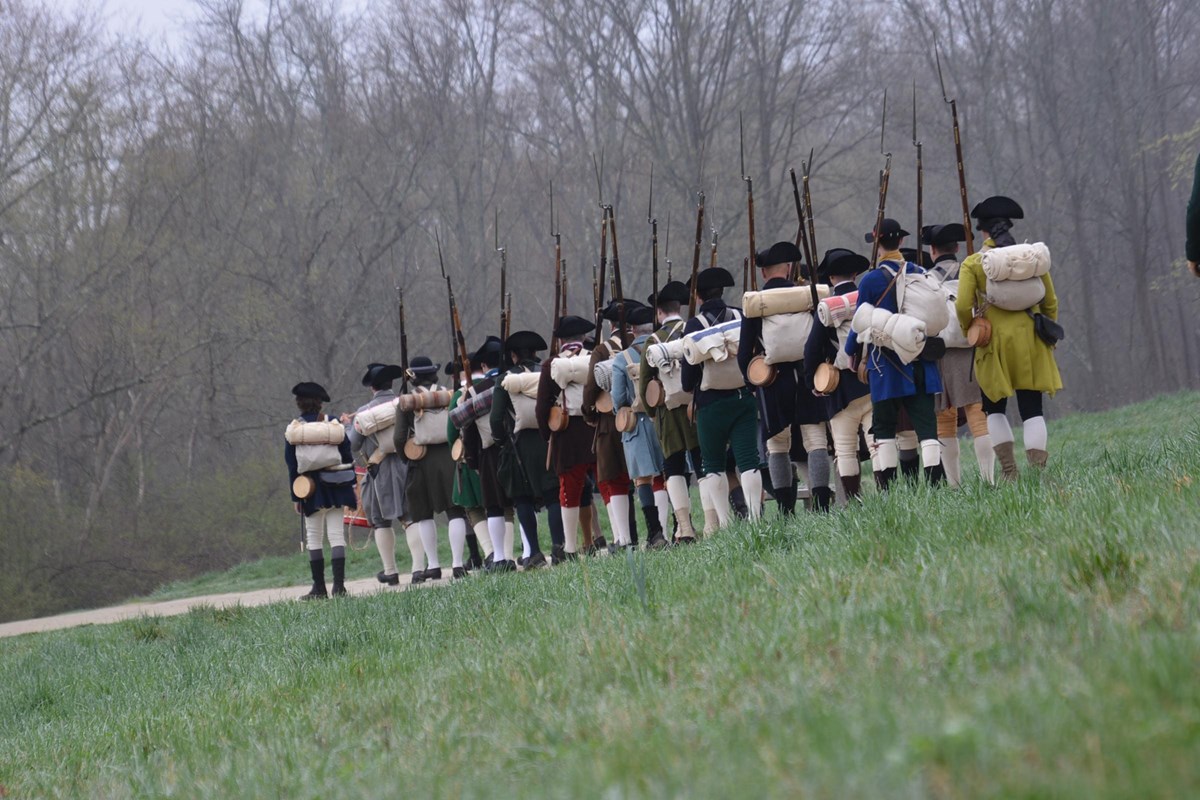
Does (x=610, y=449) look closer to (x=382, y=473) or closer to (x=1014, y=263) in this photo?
(x=382, y=473)

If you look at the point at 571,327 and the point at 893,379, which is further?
the point at 571,327

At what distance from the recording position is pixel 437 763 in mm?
4180

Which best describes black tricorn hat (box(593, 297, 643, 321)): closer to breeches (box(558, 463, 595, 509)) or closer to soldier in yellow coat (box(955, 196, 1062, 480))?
breeches (box(558, 463, 595, 509))

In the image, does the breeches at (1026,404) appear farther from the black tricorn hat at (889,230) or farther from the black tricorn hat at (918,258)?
the black tricorn hat at (918,258)

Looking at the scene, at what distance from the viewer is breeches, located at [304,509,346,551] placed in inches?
601

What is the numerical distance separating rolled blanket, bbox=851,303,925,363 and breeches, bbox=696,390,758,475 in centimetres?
161

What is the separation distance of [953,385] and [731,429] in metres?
1.74

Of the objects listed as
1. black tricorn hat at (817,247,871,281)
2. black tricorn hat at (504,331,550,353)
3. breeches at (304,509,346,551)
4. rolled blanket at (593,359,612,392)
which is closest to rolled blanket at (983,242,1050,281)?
black tricorn hat at (817,247,871,281)

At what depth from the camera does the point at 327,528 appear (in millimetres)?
15414

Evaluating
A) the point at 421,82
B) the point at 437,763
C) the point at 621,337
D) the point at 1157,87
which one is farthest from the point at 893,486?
the point at 1157,87

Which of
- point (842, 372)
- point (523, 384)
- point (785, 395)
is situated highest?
point (523, 384)

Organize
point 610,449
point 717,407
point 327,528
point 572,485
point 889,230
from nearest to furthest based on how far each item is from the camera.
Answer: point 889,230
point 717,407
point 610,449
point 572,485
point 327,528

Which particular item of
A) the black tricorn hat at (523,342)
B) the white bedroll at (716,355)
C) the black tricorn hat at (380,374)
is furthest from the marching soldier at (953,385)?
the black tricorn hat at (380,374)

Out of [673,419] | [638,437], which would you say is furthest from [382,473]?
[673,419]
